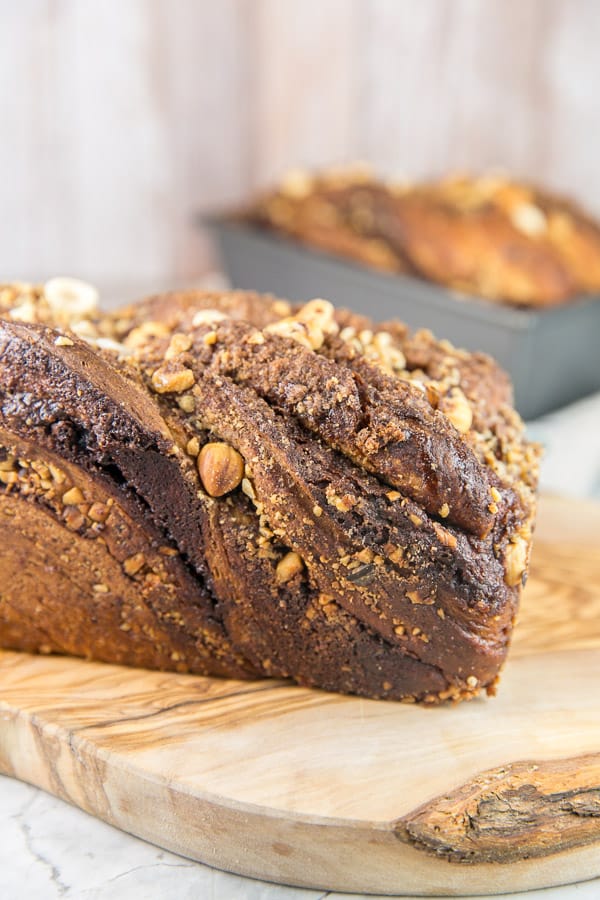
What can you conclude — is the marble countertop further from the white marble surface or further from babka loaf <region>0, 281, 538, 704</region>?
babka loaf <region>0, 281, 538, 704</region>

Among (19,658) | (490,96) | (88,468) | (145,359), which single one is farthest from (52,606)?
(490,96)

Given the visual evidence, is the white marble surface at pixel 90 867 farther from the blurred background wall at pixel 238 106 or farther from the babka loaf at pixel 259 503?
the blurred background wall at pixel 238 106

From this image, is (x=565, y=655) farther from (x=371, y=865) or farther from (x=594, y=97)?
(x=594, y=97)

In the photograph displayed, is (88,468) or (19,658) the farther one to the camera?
(19,658)

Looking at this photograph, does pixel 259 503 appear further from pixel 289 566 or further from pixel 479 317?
pixel 479 317

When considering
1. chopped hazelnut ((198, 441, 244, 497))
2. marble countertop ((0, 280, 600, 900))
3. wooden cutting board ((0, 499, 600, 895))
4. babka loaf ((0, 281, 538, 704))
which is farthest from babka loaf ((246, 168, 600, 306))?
marble countertop ((0, 280, 600, 900))

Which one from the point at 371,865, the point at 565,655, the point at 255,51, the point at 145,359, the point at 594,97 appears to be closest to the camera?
the point at 371,865
